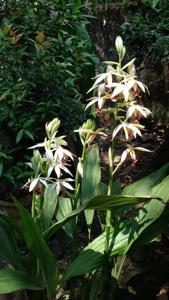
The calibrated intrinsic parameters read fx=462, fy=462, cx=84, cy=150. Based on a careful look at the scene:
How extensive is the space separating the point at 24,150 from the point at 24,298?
1500 millimetres

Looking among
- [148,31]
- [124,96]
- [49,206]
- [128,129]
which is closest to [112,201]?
[128,129]

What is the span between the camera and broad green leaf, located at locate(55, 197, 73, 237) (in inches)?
104

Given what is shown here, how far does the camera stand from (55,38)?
3.79 metres

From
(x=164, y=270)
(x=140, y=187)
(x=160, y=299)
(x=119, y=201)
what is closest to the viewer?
(x=119, y=201)

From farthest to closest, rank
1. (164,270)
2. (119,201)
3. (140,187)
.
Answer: (164,270) → (140,187) → (119,201)

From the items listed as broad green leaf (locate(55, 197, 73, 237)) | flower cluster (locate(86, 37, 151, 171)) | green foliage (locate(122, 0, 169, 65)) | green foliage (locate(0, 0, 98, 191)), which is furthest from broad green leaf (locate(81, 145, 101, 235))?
green foliage (locate(122, 0, 169, 65))

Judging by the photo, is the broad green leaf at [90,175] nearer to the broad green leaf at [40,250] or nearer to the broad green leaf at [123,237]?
the broad green leaf at [123,237]

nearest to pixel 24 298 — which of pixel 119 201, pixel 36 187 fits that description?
pixel 36 187

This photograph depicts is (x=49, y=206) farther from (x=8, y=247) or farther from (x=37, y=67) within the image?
(x=37, y=67)

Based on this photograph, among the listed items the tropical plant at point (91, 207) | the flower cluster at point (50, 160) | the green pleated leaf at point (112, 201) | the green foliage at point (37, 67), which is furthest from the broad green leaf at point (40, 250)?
the green foliage at point (37, 67)

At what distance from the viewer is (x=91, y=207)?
2084 millimetres

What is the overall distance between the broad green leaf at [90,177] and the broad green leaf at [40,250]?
0.44 meters

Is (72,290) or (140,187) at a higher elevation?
(140,187)

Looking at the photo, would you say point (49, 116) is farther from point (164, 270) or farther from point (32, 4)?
point (164, 270)
